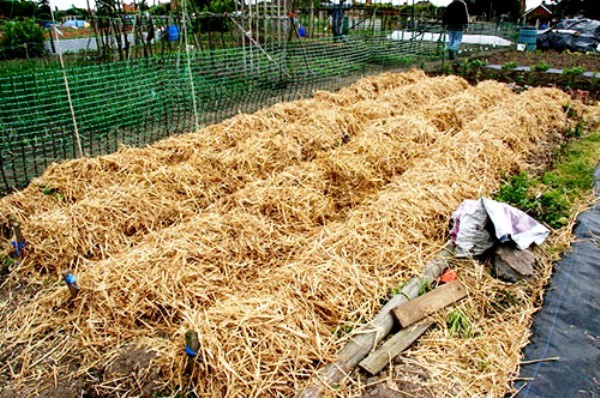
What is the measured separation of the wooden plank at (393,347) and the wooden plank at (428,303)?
0.05 metres

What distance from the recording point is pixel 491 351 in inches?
117

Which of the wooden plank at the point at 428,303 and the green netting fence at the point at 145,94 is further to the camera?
the green netting fence at the point at 145,94

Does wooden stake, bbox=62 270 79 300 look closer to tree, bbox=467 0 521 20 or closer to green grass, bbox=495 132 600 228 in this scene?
green grass, bbox=495 132 600 228

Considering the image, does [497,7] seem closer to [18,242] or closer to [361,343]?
[361,343]

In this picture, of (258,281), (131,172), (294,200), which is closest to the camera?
(258,281)

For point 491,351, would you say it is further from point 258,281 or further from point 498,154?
point 498,154

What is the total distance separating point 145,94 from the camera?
7262mm

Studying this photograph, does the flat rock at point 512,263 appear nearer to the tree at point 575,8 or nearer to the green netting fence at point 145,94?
the green netting fence at point 145,94

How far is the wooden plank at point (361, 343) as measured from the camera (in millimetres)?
2584

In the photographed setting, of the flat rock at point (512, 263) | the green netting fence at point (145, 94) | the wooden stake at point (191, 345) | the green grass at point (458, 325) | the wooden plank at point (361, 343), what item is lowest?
the green grass at point (458, 325)

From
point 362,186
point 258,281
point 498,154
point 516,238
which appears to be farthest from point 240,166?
point 498,154

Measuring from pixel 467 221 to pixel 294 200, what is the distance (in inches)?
66.9

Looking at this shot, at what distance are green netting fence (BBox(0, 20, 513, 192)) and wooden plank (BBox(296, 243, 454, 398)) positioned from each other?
4475 millimetres

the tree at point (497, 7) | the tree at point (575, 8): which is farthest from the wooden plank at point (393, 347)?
the tree at point (497, 7)
